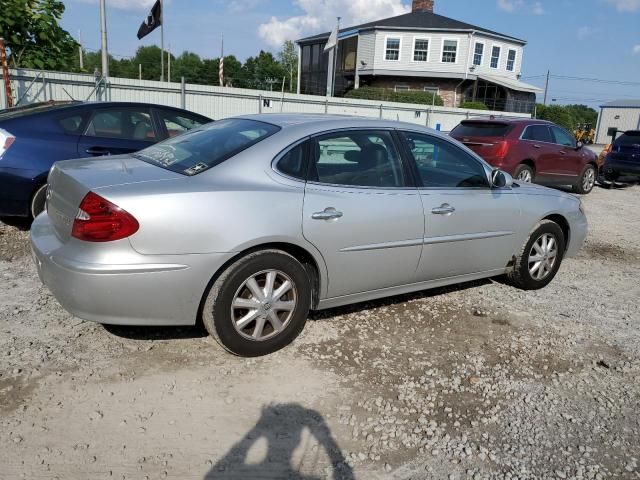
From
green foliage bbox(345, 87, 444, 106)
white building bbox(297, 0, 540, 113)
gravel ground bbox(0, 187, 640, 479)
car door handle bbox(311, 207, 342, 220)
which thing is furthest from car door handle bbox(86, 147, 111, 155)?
white building bbox(297, 0, 540, 113)

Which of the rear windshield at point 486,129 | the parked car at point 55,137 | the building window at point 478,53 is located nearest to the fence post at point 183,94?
the rear windshield at point 486,129

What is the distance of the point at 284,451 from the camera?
8.68ft

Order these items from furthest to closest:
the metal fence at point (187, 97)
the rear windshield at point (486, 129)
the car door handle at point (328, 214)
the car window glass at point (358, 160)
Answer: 1. the metal fence at point (187, 97)
2. the rear windshield at point (486, 129)
3. the car window glass at point (358, 160)
4. the car door handle at point (328, 214)

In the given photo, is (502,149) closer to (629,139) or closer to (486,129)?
(486,129)

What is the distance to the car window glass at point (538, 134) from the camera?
1064 cm

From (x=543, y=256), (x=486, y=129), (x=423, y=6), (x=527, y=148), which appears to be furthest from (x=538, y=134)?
(x=423, y=6)

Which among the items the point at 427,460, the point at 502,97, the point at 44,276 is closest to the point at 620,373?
the point at 427,460

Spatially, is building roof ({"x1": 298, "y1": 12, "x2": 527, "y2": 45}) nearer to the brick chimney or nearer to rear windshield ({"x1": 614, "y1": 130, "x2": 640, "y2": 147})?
the brick chimney

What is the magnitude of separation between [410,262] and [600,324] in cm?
179

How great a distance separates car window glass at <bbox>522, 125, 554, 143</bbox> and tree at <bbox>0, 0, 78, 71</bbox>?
447 inches

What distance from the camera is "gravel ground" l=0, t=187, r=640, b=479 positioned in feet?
8.49

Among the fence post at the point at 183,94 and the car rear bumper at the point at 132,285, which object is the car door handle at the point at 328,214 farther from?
the fence post at the point at 183,94

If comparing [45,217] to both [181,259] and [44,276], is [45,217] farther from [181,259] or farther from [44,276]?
[181,259]

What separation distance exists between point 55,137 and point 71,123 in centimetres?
28
